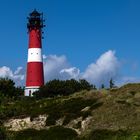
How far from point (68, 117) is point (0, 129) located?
36.1 metres

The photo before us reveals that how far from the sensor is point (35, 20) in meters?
118

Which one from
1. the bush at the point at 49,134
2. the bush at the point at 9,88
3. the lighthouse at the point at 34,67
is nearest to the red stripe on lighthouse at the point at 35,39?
the lighthouse at the point at 34,67

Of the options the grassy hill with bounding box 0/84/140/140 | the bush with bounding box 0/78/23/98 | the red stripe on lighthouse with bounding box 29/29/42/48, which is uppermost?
the red stripe on lighthouse with bounding box 29/29/42/48

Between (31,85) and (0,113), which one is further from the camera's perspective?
(31,85)

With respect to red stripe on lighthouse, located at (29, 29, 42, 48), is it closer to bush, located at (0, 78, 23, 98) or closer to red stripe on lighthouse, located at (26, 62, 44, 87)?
red stripe on lighthouse, located at (26, 62, 44, 87)

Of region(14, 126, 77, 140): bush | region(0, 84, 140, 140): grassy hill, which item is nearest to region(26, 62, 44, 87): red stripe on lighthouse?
region(0, 84, 140, 140): grassy hill

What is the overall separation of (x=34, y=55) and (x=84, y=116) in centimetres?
4438

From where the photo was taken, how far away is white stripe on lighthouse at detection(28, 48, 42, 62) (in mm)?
105981

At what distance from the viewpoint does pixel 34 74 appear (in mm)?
105250

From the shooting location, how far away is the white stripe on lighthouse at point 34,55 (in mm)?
105981

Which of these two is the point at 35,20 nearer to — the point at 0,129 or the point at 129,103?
the point at 129,103

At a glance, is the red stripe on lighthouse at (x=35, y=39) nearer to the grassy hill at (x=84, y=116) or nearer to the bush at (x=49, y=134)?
the grassy hill at (x=84, y=116)

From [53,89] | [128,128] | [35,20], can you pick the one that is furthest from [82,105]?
[35,20]

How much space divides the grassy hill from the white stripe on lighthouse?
96.2ft
